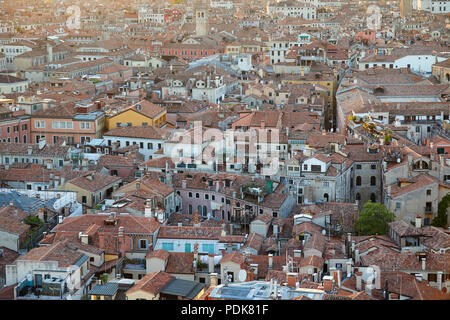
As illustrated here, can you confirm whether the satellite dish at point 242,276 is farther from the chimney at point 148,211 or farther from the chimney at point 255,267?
the chimney at point 148,211

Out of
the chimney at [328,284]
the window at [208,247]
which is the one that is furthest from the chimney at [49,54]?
the chimney at [328,284]

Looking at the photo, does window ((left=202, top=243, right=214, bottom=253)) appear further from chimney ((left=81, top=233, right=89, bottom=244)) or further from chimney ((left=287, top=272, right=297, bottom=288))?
chimney ((left=287, top=272, right=297, bottom=288))

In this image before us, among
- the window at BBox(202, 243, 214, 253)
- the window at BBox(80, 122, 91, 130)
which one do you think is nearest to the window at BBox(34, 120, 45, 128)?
the window at BBox(80, 122, 91, 130)

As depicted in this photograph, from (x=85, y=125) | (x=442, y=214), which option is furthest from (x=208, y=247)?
(x=85, y=125)

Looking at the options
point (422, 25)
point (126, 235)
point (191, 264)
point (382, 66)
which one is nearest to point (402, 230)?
point (191, 264)

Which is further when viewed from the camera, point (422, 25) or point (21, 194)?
point (422, 25)
